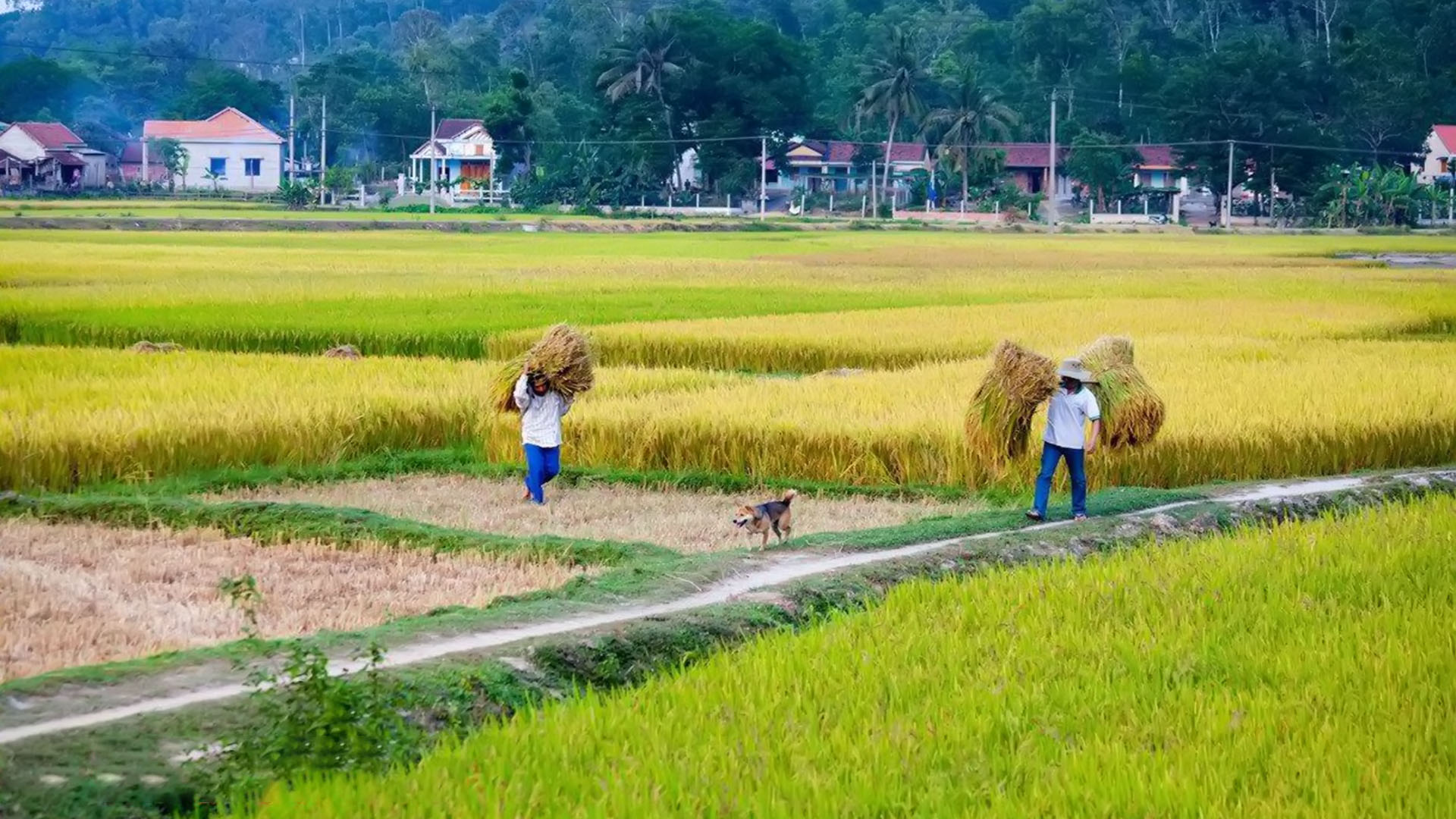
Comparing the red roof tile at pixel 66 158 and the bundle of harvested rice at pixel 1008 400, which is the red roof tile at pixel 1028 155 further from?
the bundle of harvested rice at pixel 1008 400

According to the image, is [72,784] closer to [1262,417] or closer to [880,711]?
[880,711]

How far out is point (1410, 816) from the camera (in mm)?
3691

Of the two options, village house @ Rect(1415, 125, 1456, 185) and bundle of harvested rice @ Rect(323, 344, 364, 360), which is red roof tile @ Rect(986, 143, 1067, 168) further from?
bundle of harvested rice @ Rect(323, 344, 364, 360)

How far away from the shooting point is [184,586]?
7340 millimetres

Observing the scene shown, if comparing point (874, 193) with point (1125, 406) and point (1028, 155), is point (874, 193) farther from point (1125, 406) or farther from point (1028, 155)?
point (1125, 406)

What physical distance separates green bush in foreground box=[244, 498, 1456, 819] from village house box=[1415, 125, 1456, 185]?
6410cm

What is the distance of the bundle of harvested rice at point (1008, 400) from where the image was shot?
8.89m

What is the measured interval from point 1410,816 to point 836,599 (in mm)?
2936

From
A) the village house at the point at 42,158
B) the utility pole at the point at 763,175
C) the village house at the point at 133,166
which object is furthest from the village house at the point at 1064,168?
the village house at the point at 42,158

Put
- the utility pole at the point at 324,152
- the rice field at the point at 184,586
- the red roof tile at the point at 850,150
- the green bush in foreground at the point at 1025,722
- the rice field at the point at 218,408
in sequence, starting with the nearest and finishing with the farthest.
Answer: the green bush in foreground at the point at 1025,722 → the rice field at the point at 184,586 → the rice field at the point at 218,408 → the utility pole at the point at 324,152 → the red roof tile at the point at 850,150

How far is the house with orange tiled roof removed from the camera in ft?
239

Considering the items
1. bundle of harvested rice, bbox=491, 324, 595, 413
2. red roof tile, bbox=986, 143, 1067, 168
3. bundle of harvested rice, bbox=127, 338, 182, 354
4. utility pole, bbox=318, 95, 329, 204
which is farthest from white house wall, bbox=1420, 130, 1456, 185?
bundle of harvested rice, bbox=491, 324, 595, 413

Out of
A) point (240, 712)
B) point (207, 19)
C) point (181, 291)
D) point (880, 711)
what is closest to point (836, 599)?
point (880, 711)

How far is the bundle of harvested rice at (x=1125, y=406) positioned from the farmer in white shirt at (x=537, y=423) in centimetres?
292
